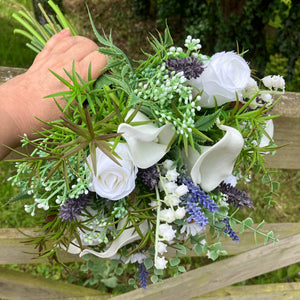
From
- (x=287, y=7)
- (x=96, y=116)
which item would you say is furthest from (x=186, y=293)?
(x=287, y=7)

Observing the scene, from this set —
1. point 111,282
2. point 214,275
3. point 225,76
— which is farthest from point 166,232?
point 111,282

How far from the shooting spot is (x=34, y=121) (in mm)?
646

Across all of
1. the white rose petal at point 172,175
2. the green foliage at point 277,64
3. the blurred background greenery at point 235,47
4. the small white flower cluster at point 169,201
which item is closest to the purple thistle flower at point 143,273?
the small white flower cluster at point 169,201

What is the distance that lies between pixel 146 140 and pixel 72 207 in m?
0.17

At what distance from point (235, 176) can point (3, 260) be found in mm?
783

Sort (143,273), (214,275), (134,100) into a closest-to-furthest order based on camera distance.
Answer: (134,100)
(143,273)
(214,275)

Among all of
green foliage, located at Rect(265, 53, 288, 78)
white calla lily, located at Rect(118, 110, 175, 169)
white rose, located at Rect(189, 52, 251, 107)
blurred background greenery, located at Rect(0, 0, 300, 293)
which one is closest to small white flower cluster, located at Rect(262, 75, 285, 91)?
white rose, located at Rect(189, 52, 251, 107)

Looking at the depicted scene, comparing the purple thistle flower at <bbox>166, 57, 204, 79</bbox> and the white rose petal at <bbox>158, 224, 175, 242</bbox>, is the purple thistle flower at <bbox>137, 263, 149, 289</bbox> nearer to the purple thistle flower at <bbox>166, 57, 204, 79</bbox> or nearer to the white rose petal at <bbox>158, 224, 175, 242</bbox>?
the white rose petal at <bbox>158, 224, 175, 242</bbox>

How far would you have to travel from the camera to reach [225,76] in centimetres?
56

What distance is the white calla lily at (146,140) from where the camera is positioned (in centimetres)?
53

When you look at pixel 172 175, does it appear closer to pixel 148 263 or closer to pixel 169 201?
pixel 169 201

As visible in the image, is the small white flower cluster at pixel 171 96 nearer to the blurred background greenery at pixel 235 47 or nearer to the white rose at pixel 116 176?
the white rose at pixel 116 176

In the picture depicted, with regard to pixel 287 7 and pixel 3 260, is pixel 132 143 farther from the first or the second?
pixel 287 7

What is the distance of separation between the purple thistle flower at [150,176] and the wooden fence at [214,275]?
1.96 feet
